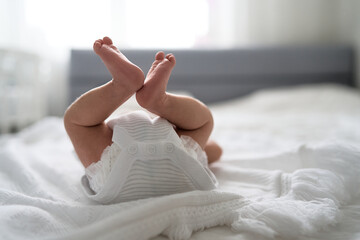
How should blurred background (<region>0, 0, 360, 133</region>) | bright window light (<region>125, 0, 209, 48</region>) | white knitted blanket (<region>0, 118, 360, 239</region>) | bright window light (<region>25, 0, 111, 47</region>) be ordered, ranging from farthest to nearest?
bright window light (<region>125, 0, 209, 48</region>) → bright window light (<region>25, 0, 111, 47</region>) → blurred background (<region>0, 0, 360, 133</region>) → white knitted blanket (<region>0, 118, 360, 239</region>)

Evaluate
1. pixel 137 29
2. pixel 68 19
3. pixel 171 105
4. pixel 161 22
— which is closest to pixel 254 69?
pixel 161 22

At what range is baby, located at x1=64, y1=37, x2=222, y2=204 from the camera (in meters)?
0.50

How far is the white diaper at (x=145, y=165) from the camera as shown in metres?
0.50

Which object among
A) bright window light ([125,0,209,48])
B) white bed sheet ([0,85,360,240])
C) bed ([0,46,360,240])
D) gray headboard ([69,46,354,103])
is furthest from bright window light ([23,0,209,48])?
white bed sheet ([0,85,360,240])

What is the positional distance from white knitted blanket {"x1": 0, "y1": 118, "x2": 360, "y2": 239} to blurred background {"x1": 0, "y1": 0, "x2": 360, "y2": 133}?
132 centimetres

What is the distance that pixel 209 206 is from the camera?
487mm

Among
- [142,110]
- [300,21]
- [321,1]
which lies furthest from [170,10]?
[142,110]

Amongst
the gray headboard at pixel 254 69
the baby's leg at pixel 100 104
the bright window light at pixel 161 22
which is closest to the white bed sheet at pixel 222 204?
the baby's leg at pixel 100 104

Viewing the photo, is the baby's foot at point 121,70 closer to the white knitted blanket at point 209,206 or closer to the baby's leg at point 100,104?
the baby's leg at point 100,104

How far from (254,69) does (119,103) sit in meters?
1.85

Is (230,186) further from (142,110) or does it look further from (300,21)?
(300,21)

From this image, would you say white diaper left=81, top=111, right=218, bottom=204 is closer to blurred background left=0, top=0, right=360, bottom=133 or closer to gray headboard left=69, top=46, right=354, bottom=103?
blurred background left=0, top=0, right=360, bottom=133

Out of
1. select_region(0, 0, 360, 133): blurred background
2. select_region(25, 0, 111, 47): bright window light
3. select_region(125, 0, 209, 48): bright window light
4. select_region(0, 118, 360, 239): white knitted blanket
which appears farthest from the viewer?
select_region(125, 0, 209, 48): bright window light

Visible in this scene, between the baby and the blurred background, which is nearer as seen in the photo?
the baby
